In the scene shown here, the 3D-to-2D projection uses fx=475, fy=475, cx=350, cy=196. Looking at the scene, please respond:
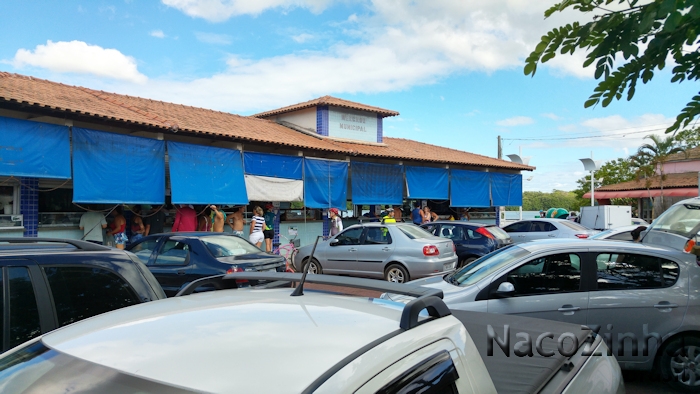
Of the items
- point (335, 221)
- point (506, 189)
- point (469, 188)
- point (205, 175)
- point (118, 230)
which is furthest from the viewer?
point (506, 189)

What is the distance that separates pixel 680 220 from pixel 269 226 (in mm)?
11252

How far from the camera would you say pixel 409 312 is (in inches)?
66.8

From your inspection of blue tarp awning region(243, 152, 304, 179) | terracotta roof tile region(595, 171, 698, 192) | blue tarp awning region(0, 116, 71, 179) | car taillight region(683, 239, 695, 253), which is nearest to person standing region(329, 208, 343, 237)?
blue tarp awning region(243, 152, 304, 179)

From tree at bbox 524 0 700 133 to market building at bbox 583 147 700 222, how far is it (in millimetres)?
30358

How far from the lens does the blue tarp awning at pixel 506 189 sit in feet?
76.8

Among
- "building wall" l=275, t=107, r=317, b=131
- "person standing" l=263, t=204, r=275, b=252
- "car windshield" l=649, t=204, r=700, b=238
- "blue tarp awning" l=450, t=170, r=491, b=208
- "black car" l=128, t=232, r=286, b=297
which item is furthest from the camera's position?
"blue tarp awning" l=450, t=170, r=491, b=208

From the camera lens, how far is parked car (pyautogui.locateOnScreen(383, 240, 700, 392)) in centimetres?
Result: 483

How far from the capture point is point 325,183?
16516 mm

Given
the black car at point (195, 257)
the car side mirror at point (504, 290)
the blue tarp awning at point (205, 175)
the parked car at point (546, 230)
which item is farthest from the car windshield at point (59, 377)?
the parked car at point (546, 230)

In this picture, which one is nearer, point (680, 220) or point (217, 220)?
point (680, 220)

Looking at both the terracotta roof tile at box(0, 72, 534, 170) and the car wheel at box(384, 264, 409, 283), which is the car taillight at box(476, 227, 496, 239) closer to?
the car wheel at box(384, 264, 409, 283)

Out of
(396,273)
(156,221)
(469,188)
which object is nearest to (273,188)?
(156,221)

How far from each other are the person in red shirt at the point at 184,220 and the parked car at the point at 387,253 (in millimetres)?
3462

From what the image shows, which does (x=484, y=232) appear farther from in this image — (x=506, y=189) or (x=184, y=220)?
(x=506, y=189)
